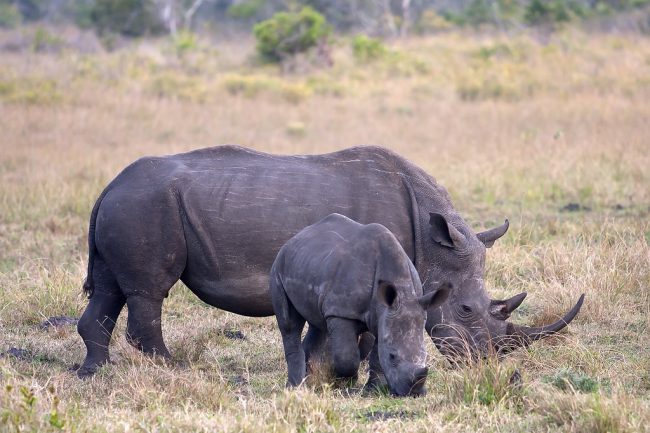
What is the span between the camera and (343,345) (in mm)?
6129

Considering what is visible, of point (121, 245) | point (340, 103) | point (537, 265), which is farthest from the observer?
point (340, 103)

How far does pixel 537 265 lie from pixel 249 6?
34.5 metres

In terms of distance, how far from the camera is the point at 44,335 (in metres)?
8.23

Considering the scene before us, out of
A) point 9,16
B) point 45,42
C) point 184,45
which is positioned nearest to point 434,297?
point 184,45

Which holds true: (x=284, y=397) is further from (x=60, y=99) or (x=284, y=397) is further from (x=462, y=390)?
(x=60, y=99)

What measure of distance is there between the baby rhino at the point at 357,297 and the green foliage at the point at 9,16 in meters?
37.1

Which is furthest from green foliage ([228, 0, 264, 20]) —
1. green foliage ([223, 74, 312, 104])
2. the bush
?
green foliage ([223, 74, 312, 104])

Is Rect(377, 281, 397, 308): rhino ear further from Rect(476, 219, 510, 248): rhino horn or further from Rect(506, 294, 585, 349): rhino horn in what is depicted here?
Rect(476, 219, 510, 248): rhino horn

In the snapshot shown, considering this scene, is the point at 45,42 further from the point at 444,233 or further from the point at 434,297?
A: the point at 434,297

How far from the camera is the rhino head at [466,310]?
6.97m

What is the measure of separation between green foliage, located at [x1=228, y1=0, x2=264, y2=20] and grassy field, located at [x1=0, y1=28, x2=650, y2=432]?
10527 millimetres

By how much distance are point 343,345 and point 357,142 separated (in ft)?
41.8

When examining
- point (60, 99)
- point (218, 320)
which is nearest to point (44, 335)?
point (218, 320)

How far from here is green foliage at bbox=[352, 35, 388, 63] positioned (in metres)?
28.0
